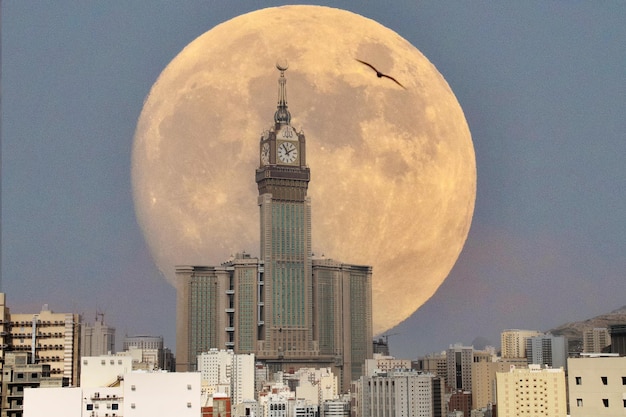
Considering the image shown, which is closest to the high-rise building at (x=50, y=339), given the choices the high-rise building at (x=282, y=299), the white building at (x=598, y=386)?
the white building at (x=598, y=386)

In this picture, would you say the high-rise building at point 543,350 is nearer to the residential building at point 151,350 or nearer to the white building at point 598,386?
the residential building at point 151,350

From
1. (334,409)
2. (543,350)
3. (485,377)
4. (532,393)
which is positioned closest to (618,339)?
(532,393)

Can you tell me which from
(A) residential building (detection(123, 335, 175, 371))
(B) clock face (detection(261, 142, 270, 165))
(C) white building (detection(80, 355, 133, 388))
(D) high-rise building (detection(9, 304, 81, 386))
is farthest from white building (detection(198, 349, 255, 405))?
(C) white building (detection(80, 355, 133, 388))

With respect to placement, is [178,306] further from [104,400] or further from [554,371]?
[104,400]

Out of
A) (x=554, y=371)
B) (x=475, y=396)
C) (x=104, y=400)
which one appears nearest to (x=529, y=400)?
(x=554, y=371)

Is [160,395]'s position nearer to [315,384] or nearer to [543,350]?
[315,384]

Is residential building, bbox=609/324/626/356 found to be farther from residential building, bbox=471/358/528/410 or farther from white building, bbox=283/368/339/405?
residential building, bbox=471/358/528/410
